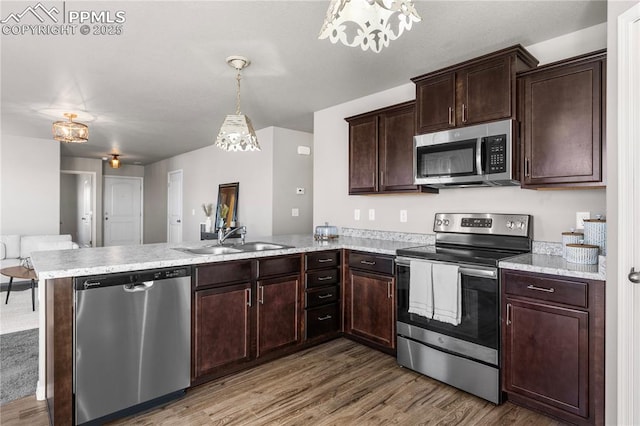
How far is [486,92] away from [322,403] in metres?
2.39

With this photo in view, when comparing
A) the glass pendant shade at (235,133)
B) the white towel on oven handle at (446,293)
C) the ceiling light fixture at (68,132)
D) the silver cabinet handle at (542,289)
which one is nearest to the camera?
the silver cabinet handle at (542,289)

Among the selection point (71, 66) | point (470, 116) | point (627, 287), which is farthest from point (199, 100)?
point (627, 287)

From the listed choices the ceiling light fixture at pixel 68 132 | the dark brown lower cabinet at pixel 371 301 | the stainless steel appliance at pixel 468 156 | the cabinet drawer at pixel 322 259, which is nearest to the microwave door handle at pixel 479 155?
the stainless steel appliance at pixel 468 156

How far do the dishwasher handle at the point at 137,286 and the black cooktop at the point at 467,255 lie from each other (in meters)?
1.75

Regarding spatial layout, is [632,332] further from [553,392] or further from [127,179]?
[127,179]

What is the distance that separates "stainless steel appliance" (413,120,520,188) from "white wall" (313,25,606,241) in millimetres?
214

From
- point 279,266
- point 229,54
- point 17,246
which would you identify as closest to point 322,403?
point 279,266

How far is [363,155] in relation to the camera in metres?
3.53

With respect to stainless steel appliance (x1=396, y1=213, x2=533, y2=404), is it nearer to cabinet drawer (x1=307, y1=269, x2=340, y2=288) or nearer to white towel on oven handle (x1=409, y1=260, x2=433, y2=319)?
white towel on oven handle (x1=409, y1=260, x2=433, y2=319)

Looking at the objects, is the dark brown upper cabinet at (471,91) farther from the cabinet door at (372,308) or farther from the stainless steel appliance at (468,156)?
the cabinet door at (372,308)

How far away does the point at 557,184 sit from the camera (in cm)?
224

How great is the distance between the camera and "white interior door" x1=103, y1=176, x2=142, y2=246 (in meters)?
9.27

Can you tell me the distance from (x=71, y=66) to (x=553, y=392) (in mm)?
4263

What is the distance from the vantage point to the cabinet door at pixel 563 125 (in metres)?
2.10
